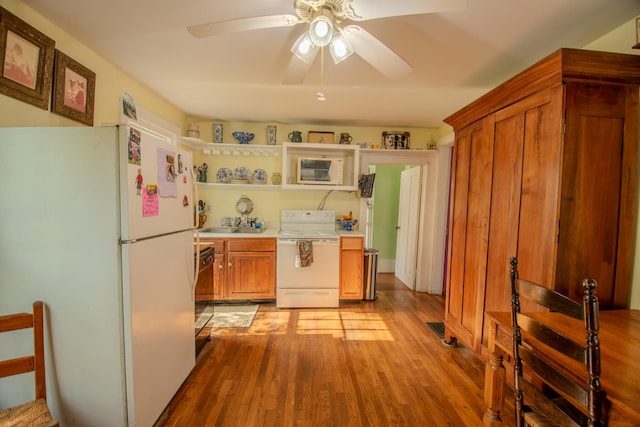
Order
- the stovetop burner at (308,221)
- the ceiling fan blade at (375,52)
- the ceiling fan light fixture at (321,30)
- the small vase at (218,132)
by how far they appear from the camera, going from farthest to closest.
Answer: the stovetop burner at (308,221), the small vase at (218,132), the ceiling fan blade at (375,52), the ceiling fan light fixture at (321,30)

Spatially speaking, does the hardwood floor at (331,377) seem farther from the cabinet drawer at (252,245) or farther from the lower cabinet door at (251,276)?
the cabinet drawer at (252,245)

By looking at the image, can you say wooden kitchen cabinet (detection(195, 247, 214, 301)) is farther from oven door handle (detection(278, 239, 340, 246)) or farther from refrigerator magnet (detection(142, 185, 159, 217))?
oven door handle (detection(278, 239, 340, 246))

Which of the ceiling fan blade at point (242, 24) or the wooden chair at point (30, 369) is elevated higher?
the ceiling fan blade at point (242, 24)

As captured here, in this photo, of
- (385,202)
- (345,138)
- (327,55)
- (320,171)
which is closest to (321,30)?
(327,55)

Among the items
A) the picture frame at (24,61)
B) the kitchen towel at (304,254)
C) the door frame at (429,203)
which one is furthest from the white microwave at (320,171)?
the picture frame at (24,61)

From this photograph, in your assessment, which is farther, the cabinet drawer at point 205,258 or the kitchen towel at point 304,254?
the kitchen towel at point 304,254

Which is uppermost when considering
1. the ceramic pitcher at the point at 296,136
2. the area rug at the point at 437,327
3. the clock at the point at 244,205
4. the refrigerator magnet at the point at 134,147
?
the ceramic pitcher at the point at 296,136

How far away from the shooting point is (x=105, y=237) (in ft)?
3.97

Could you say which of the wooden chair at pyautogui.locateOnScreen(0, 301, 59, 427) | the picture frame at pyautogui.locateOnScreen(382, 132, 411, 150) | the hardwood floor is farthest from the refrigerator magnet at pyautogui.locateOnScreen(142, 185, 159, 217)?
the picture frame at pyautogui.locateOnScreen(382, 132, 411, 150)

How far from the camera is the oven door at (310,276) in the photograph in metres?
3.15

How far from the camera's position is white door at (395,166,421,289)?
12.7 ft

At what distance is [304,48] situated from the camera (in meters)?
1.37

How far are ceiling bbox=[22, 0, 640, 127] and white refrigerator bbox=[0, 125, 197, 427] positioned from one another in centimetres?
83

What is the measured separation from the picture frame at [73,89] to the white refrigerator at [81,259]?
0.63m
